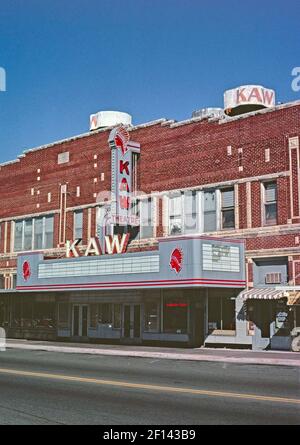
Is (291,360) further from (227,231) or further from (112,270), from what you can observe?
(112,270)

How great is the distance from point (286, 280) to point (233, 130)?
760 cm

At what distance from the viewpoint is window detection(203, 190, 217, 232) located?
29375 millimetres

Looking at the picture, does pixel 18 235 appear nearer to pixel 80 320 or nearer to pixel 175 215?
pixel 80 320

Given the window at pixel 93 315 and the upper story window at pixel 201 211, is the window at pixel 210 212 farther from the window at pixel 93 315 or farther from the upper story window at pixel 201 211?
the window at pixel 93 315

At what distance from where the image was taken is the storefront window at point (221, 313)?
28062 millimetres

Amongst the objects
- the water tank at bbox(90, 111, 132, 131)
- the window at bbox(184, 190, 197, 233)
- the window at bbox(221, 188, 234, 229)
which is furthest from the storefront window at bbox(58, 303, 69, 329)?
the window at bbox(221, 188, 234, 229)

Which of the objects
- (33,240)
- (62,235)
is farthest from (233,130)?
(33,240)

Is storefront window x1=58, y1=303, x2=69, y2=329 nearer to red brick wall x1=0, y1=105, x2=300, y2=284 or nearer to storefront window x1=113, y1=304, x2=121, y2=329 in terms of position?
storefront window x1=113, y1=304, x2=121, y2=329

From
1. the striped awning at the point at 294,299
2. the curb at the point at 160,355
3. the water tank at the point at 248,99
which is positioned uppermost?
the water tank at the point at 248,99

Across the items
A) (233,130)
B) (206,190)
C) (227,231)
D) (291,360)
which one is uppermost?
(233,130)

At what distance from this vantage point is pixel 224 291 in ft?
93.4

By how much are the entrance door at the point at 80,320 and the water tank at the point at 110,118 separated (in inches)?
435

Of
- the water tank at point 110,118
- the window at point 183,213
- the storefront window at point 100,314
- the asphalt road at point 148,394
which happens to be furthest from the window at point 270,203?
the water tank at point 110,118

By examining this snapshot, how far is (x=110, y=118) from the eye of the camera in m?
37.0
